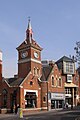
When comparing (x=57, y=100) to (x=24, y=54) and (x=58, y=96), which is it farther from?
(x=24, y=54)

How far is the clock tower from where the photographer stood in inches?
2438

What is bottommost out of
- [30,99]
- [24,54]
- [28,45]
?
[30,99]

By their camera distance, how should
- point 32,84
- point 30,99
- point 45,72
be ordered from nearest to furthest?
point 32,84
point 30,99
point 45,72

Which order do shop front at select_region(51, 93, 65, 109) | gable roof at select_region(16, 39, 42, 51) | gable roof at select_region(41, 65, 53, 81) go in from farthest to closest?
shop front at select_region(51, 93, 65, 109) → gable roof at select_region(41, 65, 53, 81) → gable roof at select_region(16, 39, 42, 51)

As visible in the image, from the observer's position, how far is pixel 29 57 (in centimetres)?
6212

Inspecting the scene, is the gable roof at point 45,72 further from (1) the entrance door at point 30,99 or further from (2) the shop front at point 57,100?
(1) the entrance door at point 30,99

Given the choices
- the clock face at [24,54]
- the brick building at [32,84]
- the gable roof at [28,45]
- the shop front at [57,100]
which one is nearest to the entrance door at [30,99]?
the brick building at [32,84]

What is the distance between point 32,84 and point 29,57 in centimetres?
600

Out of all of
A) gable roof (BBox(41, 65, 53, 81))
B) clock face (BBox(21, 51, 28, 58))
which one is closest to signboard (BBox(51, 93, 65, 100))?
gable roof (BBox(41, 65, 53, 81))

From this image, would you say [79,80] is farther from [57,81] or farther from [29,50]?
[29,50]

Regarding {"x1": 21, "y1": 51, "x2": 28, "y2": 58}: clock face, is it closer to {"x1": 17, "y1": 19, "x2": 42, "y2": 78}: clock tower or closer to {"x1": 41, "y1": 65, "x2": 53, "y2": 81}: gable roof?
{"x1": 17, "y1": 19, "x2": 42, "y2": 78}: clock tower

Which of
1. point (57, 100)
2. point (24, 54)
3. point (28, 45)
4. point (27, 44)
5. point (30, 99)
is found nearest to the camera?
point (30, 99)

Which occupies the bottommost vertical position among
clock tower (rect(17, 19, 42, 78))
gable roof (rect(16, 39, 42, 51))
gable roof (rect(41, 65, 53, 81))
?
gable roof (rect(41, 65, 53, 81))

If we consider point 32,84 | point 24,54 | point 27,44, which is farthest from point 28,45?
point 32,84
